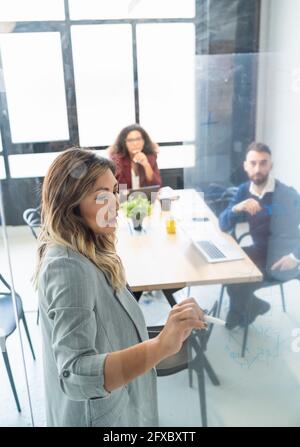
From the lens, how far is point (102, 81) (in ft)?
2.08

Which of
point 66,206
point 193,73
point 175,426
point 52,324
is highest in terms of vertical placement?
point 193,73

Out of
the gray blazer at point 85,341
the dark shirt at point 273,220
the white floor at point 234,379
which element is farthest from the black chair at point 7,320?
the dark shirt at point 273,220

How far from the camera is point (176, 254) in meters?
0.79

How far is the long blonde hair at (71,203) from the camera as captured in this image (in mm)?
618

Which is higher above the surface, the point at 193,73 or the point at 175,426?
the point at 193,73

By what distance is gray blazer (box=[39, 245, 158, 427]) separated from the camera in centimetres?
60

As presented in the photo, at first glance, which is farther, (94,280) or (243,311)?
(243,311)

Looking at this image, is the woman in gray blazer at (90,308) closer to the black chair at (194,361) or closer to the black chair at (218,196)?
the black chair at (194,361)

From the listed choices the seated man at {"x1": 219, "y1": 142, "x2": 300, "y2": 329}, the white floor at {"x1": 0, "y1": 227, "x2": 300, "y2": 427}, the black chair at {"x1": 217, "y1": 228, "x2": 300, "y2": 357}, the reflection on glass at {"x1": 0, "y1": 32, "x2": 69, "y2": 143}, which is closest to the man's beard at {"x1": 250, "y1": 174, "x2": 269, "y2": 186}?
the seated man at {"x1": 219, "y1": 142, "x2": 300, "y2": 329}

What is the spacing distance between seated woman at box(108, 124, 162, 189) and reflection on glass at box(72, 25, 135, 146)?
0.02m
